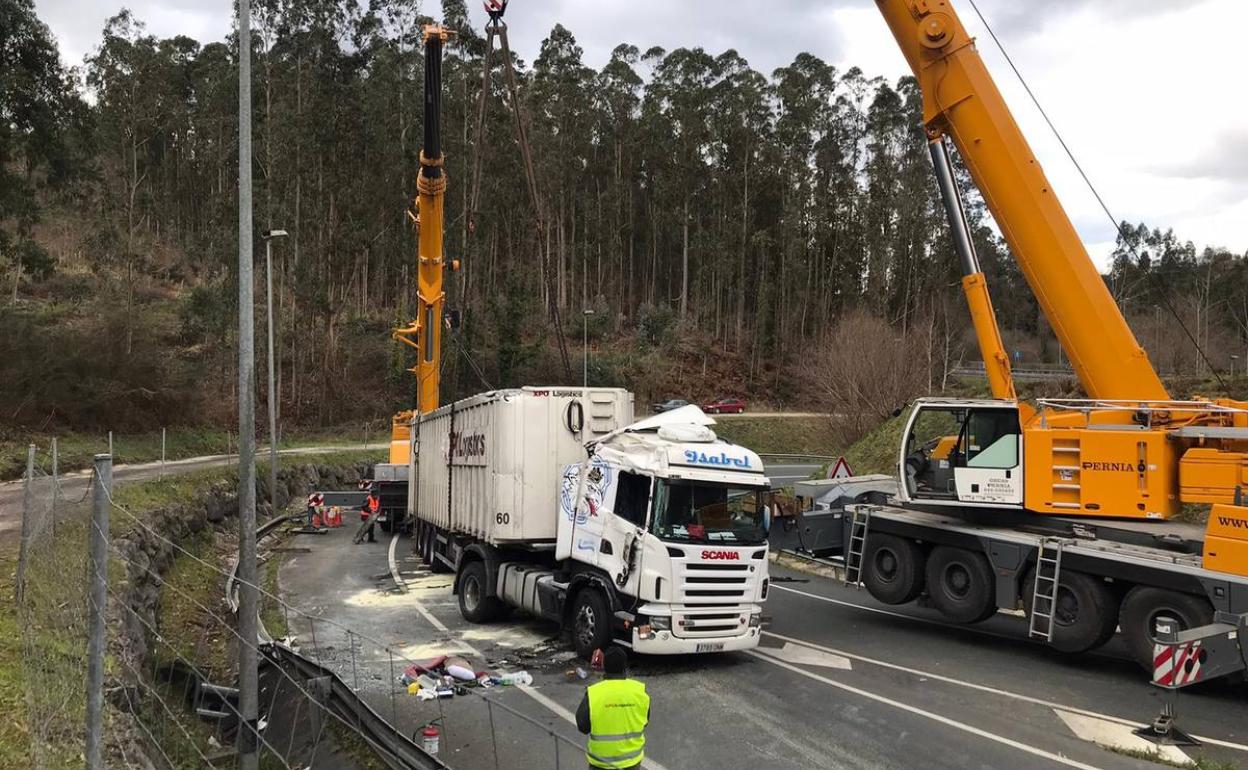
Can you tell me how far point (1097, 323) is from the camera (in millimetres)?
11445

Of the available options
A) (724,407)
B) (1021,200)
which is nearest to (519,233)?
(724,407)

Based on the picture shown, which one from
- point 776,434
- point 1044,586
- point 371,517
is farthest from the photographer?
point 776,434

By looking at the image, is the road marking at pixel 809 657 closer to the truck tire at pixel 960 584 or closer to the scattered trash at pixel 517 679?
the truck tire at pixel 960 584

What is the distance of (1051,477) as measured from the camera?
11.0m

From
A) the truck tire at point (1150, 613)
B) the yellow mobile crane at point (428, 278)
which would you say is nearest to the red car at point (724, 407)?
the yellow mobile crane at point (428, 278)

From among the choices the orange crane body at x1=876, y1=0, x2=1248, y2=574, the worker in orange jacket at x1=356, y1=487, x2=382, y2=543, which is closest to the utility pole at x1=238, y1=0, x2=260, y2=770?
the orange crane body at x1=876, y1=0, x2=1248, y2=574

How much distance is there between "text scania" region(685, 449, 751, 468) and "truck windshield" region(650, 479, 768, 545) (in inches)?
11.0

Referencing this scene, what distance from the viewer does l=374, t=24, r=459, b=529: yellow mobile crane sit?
1773 centimetres

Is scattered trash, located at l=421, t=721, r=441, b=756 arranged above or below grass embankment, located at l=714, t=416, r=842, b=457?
above

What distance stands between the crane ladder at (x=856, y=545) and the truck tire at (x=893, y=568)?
0.43ft

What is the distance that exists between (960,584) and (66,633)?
10.9 metres

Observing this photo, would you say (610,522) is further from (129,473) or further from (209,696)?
(129,473)

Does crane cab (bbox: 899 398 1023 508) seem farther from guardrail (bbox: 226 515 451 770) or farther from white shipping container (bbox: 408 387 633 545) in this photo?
guardrail (bbox: 226 515 451 770)

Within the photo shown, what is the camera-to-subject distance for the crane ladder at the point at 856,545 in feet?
42.9
